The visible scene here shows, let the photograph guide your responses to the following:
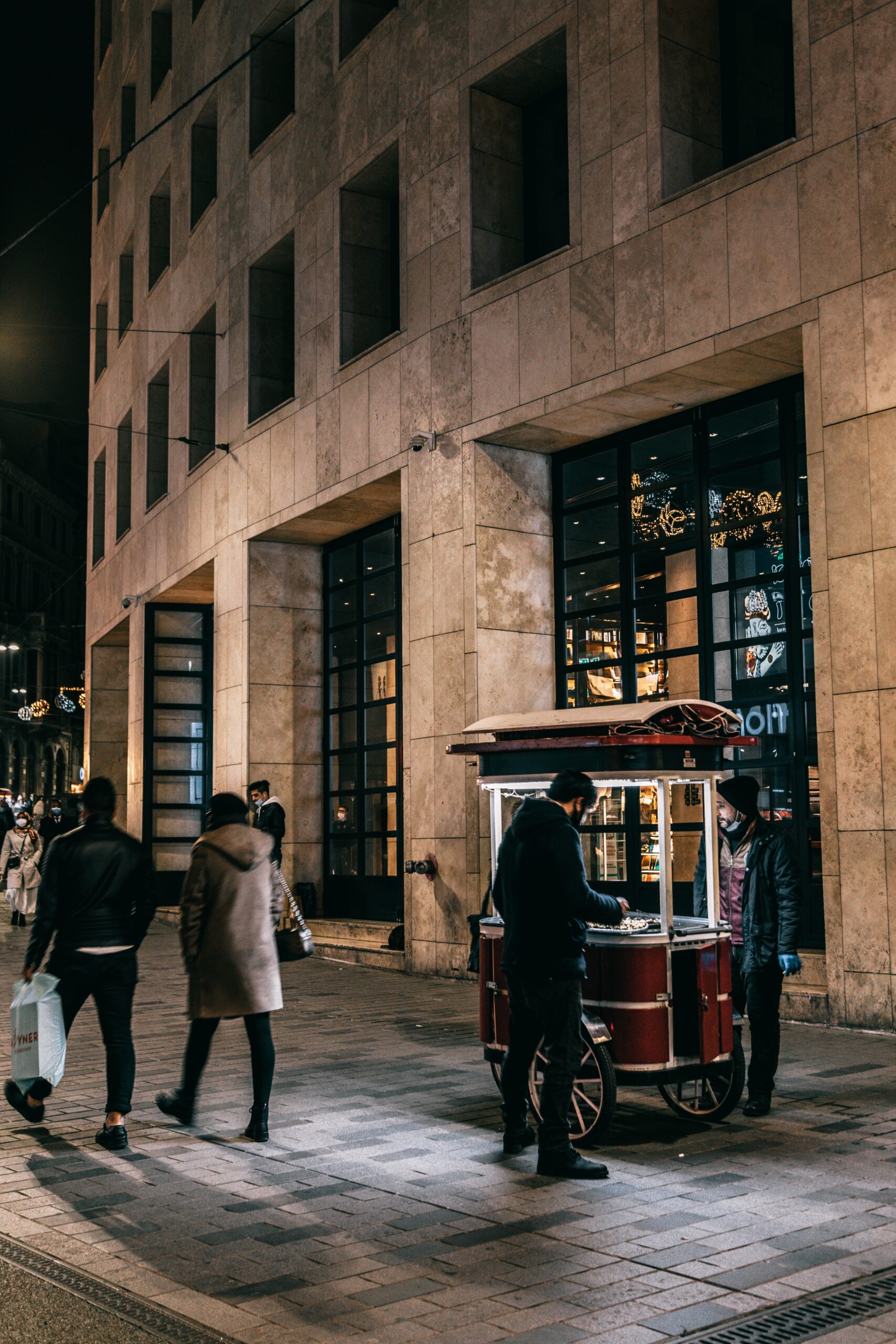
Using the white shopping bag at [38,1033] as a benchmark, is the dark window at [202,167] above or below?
above

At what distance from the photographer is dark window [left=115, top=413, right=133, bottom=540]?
2806 centimetres

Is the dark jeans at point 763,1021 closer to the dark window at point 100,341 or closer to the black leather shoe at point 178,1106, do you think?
the black leather shoe at point 178,1106

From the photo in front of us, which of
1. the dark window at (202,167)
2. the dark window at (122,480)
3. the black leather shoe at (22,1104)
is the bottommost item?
the black leather shoe at (22,1104)

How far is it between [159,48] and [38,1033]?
77.8 ft

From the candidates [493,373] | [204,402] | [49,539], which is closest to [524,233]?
[493,373]

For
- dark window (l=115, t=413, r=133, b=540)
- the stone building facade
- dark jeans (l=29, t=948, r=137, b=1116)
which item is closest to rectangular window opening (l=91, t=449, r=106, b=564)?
dark window (l=115, t=413, r=133, b=540)

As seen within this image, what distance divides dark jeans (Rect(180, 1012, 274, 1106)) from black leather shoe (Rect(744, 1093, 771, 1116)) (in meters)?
2.60

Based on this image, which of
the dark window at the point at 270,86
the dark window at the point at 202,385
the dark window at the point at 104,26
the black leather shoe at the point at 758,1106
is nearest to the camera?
the black leather shoe at the point at 758,1106

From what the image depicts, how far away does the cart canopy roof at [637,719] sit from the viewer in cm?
725

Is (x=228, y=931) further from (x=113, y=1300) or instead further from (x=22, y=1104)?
(x=113, y=1300)

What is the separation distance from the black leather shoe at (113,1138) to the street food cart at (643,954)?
1.97m

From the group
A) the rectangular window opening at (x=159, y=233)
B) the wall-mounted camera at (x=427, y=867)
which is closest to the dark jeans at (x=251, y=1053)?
the wall-mounted camera at (x=427, y=867)

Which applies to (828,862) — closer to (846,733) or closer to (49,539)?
(846,733)

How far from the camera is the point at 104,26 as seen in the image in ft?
104
